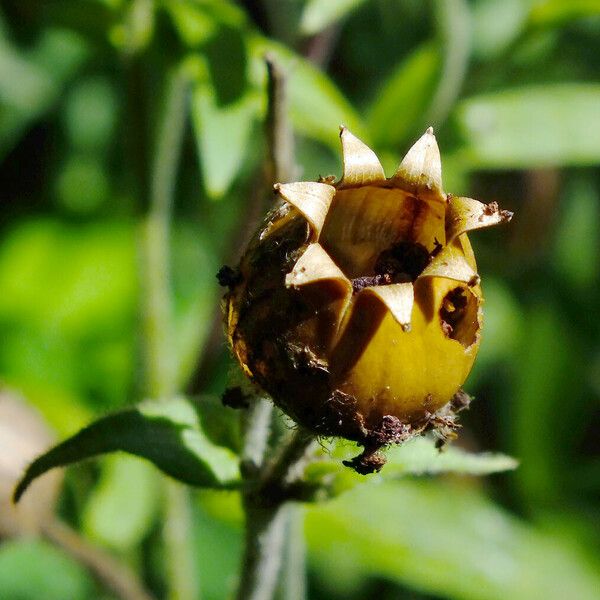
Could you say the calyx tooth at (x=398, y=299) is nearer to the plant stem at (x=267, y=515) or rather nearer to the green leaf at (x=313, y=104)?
the plant stem at (x=267, y=515)

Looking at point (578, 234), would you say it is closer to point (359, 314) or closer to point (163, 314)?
point (163, 314)

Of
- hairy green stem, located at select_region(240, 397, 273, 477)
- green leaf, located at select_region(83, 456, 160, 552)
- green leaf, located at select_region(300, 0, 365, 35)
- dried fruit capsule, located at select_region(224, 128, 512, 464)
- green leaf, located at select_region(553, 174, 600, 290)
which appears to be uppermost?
green leaf, located at select_region(300, 0, 365, 35)

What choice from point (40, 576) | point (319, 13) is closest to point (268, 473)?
Result: point (319, 13)

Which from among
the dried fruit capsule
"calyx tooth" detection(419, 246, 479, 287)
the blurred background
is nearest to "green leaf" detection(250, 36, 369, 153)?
the blurred background

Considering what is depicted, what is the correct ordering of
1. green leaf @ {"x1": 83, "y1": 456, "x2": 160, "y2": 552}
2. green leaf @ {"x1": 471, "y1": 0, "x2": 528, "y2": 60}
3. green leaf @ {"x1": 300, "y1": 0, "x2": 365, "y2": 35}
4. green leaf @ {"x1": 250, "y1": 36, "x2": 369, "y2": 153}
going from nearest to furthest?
1. green leaf @ {"x1": 300, "y1": 0, "x2": 365, "y2": 35}
2. green leaf @ {"x1": 250, "y1": 36, "x2": 369, "y2": 153}
3. green leaf @ {"x1": 83, "y1": 456, "x2": 160, "y2": 552}
4. green leaf @ {"x1": 471, "y1": 0, "x2": 528, "y2": 60}

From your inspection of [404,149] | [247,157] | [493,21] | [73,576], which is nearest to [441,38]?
[404,149]

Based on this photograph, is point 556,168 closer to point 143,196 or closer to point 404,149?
point 404,149

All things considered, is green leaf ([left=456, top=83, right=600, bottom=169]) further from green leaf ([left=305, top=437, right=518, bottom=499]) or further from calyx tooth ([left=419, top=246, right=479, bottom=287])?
calyx tooth ([left=419, top=246, right=479, bottom=287])
